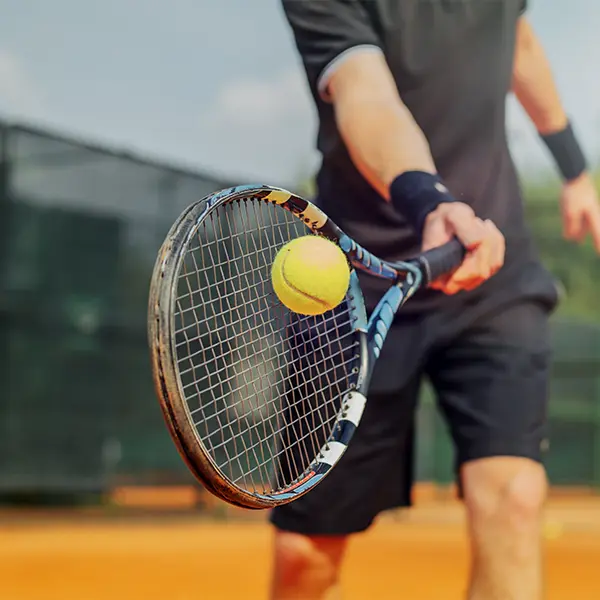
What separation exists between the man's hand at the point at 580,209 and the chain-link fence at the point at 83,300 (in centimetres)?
285

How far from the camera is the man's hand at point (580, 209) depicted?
2730 millimetres

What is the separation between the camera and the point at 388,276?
1751 millimetres

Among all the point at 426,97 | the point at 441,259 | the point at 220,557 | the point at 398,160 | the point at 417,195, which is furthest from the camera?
the point at 220,557

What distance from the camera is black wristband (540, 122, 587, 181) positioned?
9.09 ft

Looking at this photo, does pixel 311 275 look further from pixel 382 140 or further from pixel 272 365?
pixel 382 140

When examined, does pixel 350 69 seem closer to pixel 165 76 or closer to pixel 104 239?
pixel 165 76

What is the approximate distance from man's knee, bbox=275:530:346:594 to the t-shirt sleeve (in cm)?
100

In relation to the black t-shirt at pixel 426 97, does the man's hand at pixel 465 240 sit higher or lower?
lower

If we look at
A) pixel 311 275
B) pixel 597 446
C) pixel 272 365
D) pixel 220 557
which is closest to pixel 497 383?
pixel 272 365

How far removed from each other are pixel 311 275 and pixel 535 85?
4.63 ft

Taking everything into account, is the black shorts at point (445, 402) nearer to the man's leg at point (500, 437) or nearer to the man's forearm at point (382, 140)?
the man's leg at point (500, 437)

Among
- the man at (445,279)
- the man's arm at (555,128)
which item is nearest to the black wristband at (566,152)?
the man's arm at (555,128)

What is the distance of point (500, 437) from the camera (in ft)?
6.97

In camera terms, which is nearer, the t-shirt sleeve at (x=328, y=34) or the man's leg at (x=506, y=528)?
the man's leg at (x=506, y=528)
